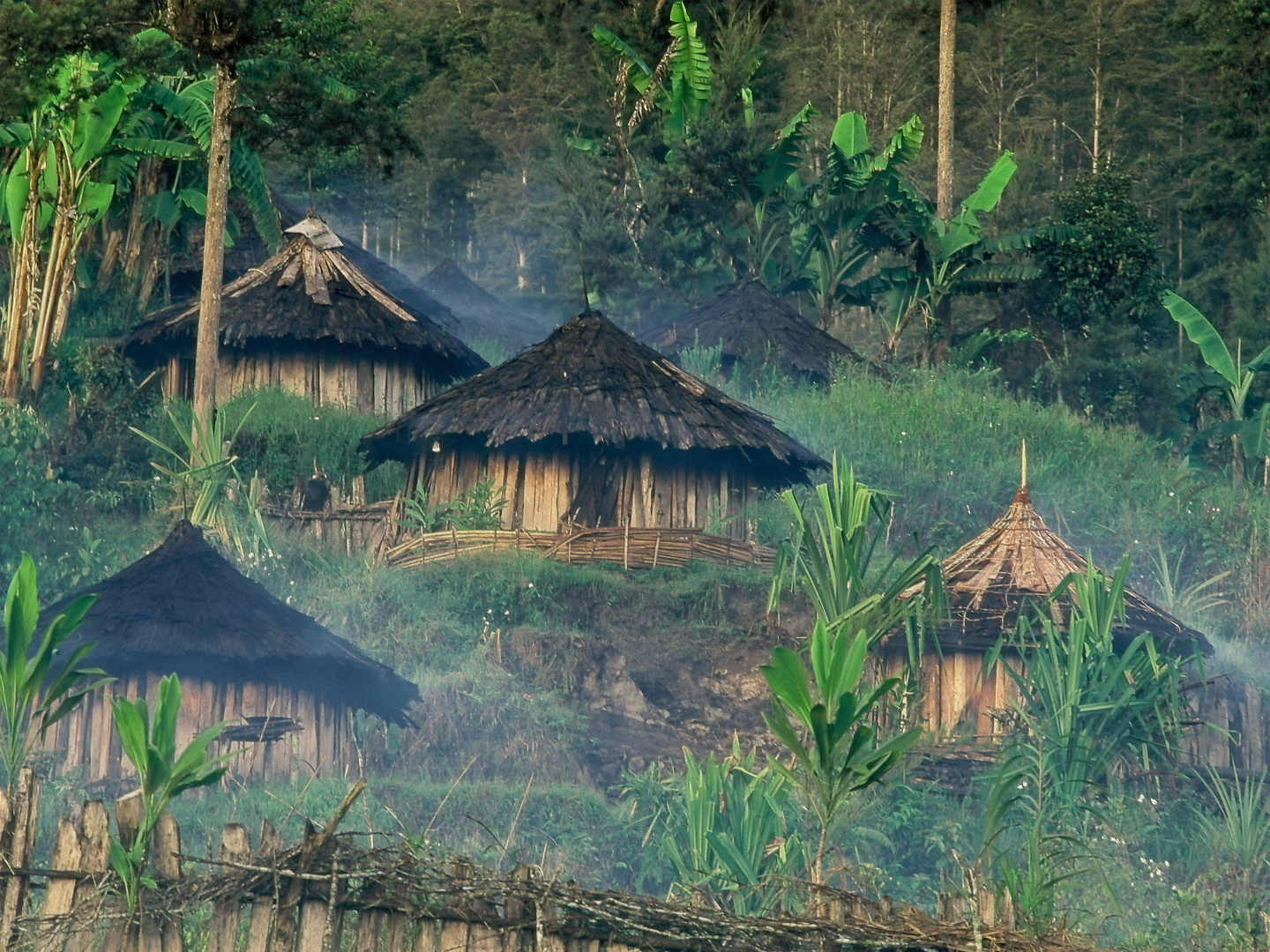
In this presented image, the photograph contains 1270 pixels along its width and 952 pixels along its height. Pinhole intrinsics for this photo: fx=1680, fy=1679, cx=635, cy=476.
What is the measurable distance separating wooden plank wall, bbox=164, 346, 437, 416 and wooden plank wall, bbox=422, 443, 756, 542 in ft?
13.7

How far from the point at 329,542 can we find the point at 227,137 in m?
5.05

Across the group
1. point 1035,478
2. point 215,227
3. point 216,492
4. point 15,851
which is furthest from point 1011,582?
point 15,851

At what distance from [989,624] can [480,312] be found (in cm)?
2238

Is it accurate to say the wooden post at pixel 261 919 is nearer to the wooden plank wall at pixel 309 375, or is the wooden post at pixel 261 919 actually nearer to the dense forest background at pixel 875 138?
the wooden plank wall at pixel 309 375

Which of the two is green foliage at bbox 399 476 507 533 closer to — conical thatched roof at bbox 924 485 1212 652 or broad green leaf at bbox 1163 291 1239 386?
conical thatched roof at bbox 924 485 1212 652

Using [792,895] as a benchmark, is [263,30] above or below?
above

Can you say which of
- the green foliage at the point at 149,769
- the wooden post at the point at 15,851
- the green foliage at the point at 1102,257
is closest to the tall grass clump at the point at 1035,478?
the green foliage at the point at 1102,257

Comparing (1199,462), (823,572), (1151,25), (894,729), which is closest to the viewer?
(823,572)

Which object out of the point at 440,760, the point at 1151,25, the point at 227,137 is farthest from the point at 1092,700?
Result: the point at 1151,25

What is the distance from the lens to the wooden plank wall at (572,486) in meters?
19.0

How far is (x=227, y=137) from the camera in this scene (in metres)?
20.1

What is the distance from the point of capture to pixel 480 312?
118 ft

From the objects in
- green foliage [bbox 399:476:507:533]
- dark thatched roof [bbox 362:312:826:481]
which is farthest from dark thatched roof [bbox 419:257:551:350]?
green foliage [bbox 399:476:507:533]

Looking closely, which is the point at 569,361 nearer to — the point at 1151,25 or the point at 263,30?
the point at 263,30
